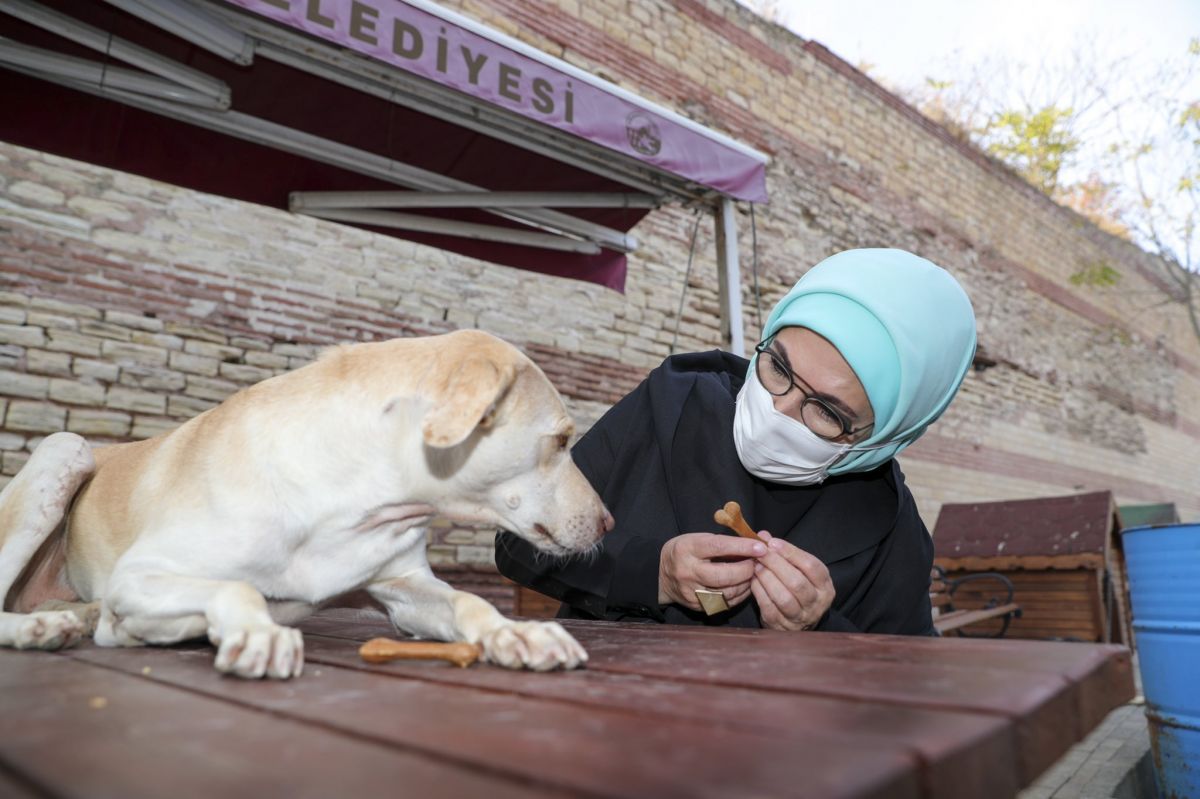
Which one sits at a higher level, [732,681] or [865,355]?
[865,355]

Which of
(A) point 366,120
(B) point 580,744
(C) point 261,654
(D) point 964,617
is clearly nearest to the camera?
(B) point 580,744

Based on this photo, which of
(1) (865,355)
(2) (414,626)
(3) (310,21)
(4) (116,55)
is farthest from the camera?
(4) (116,55)

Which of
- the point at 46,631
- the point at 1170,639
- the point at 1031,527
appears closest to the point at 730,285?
the point at 1170,639

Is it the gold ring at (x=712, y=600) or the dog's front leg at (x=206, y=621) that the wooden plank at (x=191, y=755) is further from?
the gold ring at (x=712, y=600)

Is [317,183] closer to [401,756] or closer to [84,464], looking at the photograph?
[84,464]

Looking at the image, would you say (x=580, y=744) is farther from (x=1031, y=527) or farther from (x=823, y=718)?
(x=1031, y=527)

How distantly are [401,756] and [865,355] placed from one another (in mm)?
1676

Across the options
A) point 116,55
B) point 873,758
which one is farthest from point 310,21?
point 873,758

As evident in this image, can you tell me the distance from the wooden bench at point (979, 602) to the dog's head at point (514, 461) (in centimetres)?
493

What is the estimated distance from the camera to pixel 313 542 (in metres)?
1.68

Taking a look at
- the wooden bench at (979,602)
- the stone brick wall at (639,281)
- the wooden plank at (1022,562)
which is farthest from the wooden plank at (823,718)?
the wooden plank at (1022,562)

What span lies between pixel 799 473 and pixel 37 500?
6.54 ft

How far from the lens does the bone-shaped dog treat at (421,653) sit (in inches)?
46.7

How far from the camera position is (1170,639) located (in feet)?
11.4
